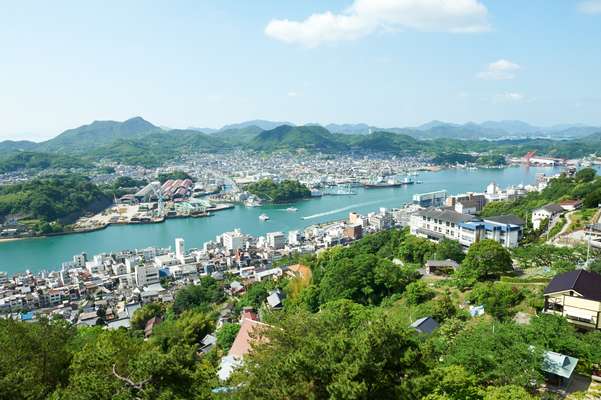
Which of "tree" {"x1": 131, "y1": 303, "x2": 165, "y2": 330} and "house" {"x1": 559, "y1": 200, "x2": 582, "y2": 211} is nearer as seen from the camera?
"tree" {"x1": 131, "y1": 303, "x2": 165, "y2": 330}

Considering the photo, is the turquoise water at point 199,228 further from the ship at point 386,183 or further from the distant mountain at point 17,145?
the distant mountain at point 17,145

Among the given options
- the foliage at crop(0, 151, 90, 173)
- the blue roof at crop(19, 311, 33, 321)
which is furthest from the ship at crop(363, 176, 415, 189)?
the foliage at crop(0, 151, 90, 173)

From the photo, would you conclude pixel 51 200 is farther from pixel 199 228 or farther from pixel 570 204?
pixel 570 204

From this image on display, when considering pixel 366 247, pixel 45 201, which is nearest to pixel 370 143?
pixel 45 201

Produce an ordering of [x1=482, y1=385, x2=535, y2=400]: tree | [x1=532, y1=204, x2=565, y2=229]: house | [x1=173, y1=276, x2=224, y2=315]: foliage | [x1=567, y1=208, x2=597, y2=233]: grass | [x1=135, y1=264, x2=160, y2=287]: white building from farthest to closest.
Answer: [x1=135, y1=264, x2=160, y2=287]: white building → [x1=532, y1=204, x2=565, y2=229]: house → [x1=173, y1=276, x2=224, y2=315]: foliage → [x1=567, y1=208, x2=597, y2=233]: grass → [x1=482, y1=385, x2=535, y2=400]: tree

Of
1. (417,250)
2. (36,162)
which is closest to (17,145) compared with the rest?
(36,162)

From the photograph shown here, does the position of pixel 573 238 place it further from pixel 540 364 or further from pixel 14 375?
pixel 14 375

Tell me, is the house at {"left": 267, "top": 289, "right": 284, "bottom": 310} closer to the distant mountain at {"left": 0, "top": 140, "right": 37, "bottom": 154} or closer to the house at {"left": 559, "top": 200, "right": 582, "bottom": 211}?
the house at {"left": 559, "top": 200, "right": 582, "bottom": 211}

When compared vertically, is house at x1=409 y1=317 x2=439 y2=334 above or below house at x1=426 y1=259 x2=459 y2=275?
above
